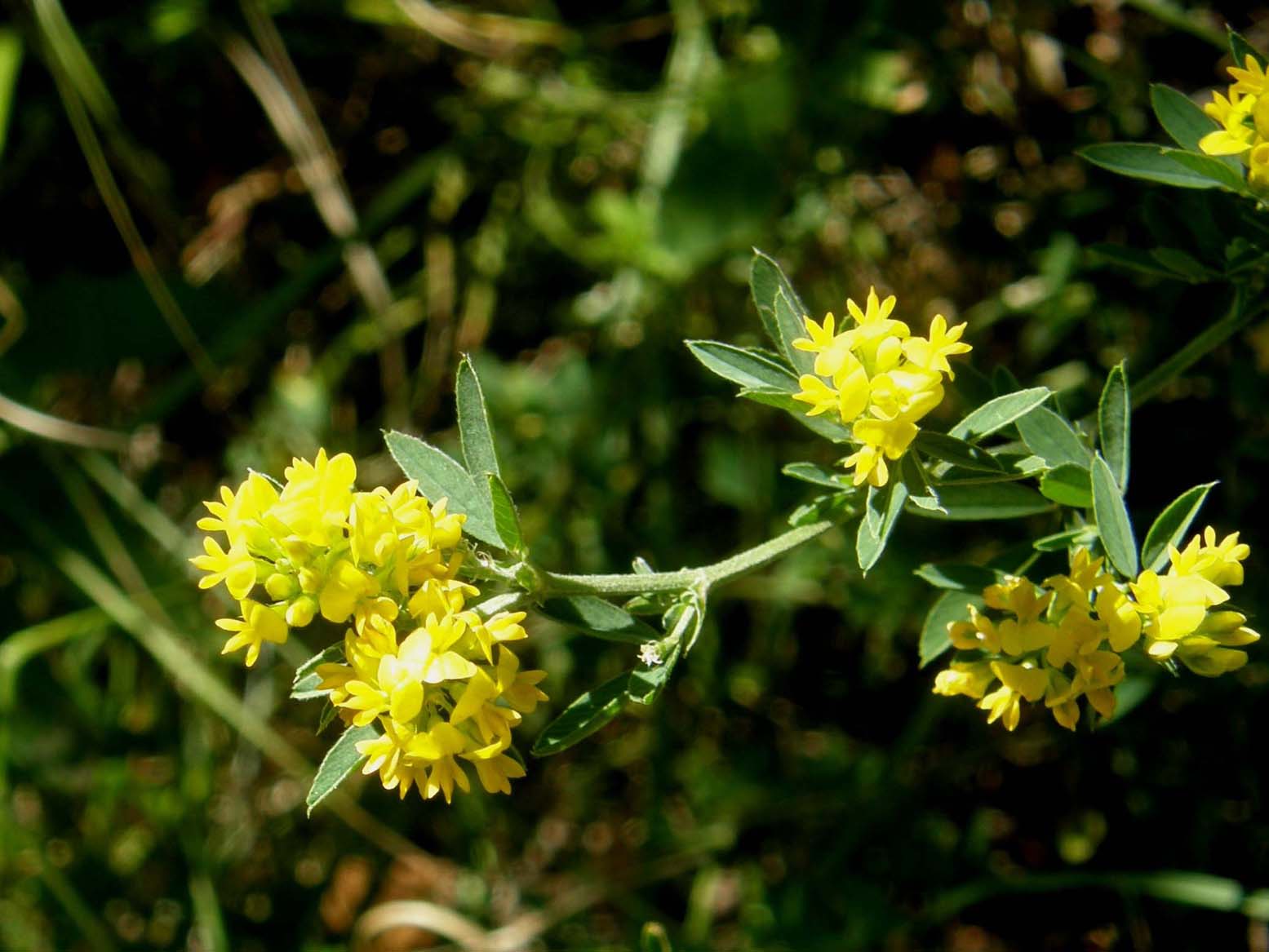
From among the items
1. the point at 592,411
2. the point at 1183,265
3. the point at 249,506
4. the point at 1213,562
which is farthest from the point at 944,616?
the point at 592,411

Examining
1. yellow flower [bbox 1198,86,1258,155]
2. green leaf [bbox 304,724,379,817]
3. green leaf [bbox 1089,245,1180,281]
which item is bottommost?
green leaf [bbox 304,724,379,817]

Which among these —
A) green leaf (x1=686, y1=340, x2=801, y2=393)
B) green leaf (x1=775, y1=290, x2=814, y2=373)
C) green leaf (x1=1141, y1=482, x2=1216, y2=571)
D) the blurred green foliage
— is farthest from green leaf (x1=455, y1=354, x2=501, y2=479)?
the blurred green foliage

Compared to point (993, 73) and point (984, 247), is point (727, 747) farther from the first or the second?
point (993, 73)

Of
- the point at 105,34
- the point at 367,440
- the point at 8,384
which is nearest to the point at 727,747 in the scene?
the point at 367,440

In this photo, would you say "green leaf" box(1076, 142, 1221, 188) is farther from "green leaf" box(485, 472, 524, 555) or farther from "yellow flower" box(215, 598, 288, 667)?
"yellow flower" box(215, 598, 288, 667)

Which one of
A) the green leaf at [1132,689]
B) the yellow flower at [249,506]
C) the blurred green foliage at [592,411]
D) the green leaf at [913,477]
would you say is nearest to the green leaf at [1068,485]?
the green leaf at [913,477]

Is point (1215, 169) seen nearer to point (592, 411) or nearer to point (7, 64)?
point (592, 411)

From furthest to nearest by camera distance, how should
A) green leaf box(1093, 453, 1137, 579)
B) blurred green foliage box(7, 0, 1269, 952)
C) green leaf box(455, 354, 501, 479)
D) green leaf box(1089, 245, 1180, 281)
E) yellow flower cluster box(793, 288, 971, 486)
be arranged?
blurred green foliage box(7, 0, 1269, 952), green leaf box(1089, 245, 1180, 281), green leaf box(455, 354, 501, 479), green leaf box(1093, 453, 1137, 579), yellow flower cluster box(793, 288, 971, 486)
